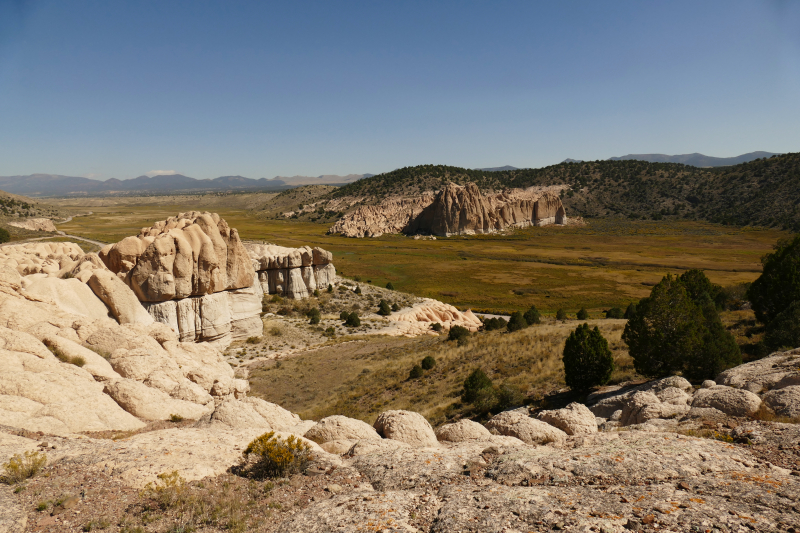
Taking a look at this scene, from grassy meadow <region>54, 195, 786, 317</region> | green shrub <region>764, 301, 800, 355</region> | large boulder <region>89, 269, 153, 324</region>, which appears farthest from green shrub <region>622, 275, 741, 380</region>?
grassy meadow <region>54, 195, 786, 317</region>

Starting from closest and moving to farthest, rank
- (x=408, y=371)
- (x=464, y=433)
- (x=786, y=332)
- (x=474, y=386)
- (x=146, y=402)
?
(x=464, y=433) < (x=146, y=402) < (x=786, y=332) < (x=474, y=386) < (x=408, y=371)

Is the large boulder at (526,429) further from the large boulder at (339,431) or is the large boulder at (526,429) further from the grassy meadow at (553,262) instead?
the grassy meadow at (553,262)

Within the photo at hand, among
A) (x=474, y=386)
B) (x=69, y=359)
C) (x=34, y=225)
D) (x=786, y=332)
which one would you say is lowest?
(x=474, y=386)

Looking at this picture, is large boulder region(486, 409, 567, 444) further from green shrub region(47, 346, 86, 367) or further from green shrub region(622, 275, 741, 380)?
green shrub region(47, 346, 86, 367)

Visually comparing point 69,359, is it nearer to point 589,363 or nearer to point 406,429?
point 406,429

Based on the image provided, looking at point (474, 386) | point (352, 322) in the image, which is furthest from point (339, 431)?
point (352, 322)

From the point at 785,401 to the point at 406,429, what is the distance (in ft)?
35.3

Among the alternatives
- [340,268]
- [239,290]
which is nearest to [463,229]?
[340,268]

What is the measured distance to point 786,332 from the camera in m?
21.2

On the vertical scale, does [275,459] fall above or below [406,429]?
above

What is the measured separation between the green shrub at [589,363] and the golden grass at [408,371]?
2386 millimetres

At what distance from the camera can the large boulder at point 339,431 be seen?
1206 cm

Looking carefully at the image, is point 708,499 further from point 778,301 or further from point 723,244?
point 723,244

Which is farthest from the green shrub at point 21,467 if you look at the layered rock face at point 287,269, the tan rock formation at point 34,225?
the tan rock formation at point 34,225
